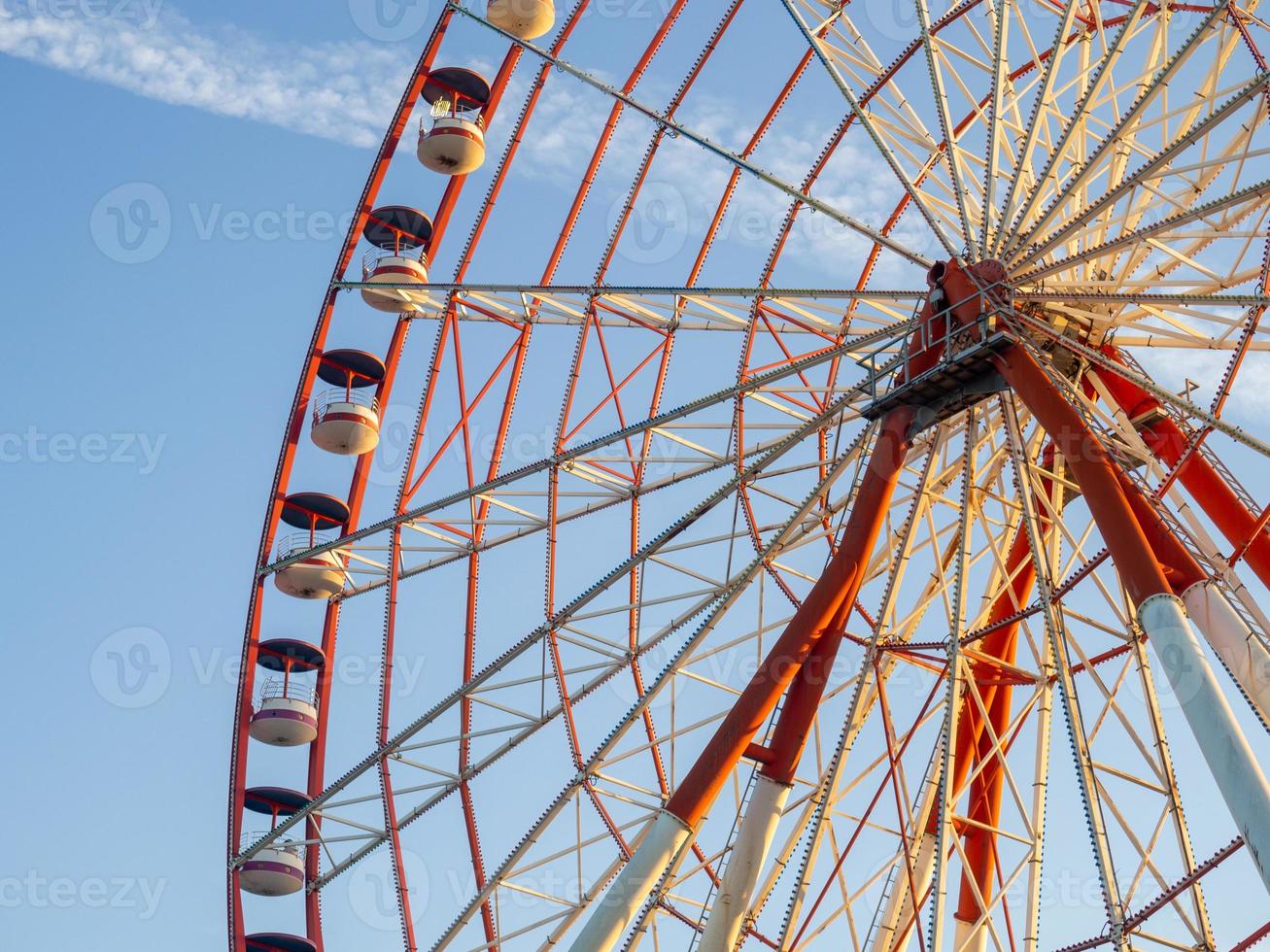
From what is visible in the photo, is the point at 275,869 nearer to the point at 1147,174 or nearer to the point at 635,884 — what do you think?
the point at 635,884

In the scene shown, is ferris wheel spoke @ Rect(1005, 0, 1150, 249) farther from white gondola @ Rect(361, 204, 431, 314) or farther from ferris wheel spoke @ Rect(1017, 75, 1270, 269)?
white gondola @ Rect(361, 204, 431, 314)

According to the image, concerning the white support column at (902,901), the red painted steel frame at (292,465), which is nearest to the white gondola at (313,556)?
the red painted steel frame at (292,465)

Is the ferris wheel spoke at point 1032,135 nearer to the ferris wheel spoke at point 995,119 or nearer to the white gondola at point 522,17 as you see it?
the ferris wheel spoke at point 995,119

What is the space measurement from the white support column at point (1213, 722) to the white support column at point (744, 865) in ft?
14.7

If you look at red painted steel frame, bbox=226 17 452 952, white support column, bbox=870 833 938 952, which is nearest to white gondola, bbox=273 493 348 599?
red painted steel frame, bbox=226 17 452 952

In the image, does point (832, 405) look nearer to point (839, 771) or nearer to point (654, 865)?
point (839, 771)

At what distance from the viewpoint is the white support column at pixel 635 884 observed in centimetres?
1948

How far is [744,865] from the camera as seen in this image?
19891mm

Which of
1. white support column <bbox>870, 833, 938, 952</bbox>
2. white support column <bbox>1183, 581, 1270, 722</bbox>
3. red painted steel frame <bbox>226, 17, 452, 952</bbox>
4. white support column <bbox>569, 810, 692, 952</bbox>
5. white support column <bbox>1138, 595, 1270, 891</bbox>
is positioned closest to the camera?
white support column <bbox>1138, 595, 1270, 891</bbox>

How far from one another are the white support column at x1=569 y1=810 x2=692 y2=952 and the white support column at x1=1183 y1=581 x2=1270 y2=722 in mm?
5272

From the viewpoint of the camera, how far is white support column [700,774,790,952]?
19.6 meters

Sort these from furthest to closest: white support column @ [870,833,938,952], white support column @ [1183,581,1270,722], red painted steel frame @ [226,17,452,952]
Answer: red painted steel frame @ [226,17,452,952] < white support column @ [870,833,938,952] < white support column @ [1183,581,1270,722]

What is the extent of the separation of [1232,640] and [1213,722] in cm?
151

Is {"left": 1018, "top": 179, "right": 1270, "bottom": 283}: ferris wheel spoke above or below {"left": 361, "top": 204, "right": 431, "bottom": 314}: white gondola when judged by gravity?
below
